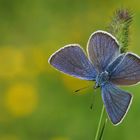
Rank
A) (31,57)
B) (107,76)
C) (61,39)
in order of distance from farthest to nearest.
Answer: (61,39), (31,57), (107,76)

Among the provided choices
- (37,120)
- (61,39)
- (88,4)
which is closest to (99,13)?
(88,4)

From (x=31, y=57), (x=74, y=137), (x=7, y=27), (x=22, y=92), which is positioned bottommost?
(x=74, y=137)

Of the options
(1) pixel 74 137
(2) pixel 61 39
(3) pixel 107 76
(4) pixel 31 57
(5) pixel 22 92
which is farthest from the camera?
(2) pixel 61 39

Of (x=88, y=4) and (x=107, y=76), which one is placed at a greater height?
(x=88, y=4)

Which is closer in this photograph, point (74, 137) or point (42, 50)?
point (74, 137)

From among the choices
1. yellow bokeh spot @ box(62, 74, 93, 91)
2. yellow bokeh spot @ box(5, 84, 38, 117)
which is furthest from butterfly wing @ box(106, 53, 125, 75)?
yellow bokeh spot @ box(62, 74, 93, 91)

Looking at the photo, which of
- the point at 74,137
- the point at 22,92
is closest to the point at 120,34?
the point at 74,137

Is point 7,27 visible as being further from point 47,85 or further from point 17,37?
point 47,85

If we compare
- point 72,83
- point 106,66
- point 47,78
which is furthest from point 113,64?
point 47,78

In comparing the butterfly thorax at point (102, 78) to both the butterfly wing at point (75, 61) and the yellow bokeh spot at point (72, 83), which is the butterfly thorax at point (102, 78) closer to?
the butterfly wing at point (75, 61)
